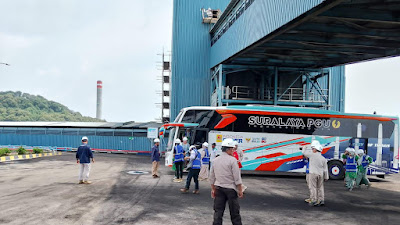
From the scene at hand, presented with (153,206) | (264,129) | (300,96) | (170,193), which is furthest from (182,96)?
(153,206)

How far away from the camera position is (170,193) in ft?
42.4

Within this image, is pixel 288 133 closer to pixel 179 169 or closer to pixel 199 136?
pixel 199 136

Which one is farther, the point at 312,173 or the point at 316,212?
the point at 312,173

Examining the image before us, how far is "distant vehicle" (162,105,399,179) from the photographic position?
20453mm

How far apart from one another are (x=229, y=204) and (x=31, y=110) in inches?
4363

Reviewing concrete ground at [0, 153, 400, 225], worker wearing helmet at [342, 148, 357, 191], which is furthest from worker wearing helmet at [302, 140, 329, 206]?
worker wearing helmet at [342, 148, 357, 191]

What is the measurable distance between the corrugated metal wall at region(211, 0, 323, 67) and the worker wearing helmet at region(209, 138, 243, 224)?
8.65m

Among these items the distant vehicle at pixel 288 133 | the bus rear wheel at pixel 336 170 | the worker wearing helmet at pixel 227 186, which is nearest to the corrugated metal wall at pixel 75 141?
the distant vehicle at pixel 288 133

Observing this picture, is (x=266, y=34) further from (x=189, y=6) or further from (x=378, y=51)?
(x=189, y=6)

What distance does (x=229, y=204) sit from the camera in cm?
707

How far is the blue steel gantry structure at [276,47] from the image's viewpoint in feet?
51.5

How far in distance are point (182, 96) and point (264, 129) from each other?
19.3 metres

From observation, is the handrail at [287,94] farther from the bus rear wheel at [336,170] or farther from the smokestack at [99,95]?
the smokestack at [99,95]

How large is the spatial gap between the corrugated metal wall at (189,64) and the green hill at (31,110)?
71903mm
